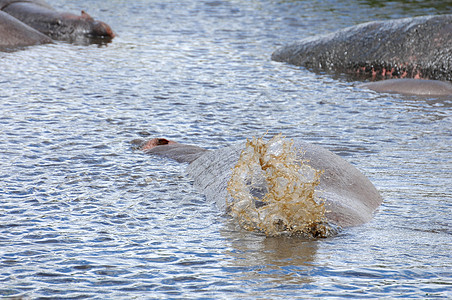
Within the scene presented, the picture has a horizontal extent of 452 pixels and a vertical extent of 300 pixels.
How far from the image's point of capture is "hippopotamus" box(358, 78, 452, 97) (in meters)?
12.8

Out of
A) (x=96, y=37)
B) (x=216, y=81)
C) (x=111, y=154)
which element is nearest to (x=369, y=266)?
(x=111, y=154)

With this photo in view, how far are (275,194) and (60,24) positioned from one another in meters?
13.8

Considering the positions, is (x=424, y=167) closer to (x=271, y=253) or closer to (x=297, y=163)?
(x=297, y=163)

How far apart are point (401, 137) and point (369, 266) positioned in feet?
15.6

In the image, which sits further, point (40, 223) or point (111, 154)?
point (111, 154)

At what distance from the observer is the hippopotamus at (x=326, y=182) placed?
20.8 feet

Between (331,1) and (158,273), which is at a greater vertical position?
(331,1)

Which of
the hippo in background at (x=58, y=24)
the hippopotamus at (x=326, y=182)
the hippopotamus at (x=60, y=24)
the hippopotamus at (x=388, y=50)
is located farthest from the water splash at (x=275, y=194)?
the hippopotamus at (x=60, y=24)

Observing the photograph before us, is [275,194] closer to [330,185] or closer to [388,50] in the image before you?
[330,185]

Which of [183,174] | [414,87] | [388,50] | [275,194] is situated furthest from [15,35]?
[275,194]

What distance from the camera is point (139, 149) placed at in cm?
917

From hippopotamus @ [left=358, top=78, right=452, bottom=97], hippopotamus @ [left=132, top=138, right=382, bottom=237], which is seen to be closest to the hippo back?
hippopotamus @ [left=132, top=138, right=382, bottom=237]

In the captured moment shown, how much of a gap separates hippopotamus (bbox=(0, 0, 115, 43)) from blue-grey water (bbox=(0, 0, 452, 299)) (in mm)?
774

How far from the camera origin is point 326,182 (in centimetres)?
675
